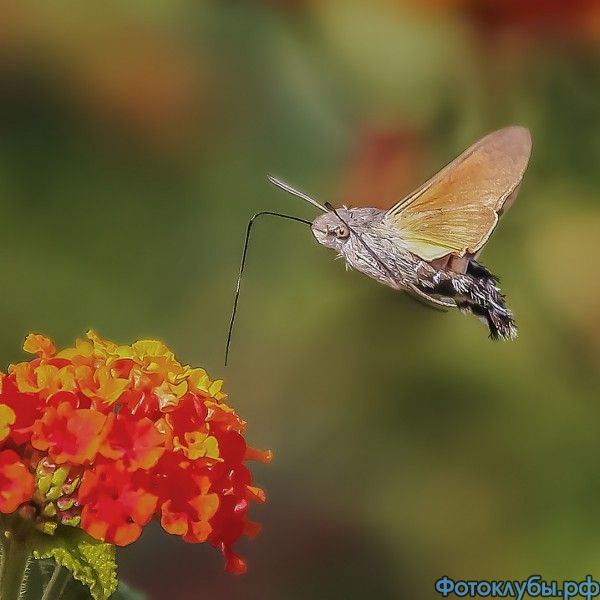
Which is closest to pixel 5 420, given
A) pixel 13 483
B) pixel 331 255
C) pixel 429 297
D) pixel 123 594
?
pixel 13 483

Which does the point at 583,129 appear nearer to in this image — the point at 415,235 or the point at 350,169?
the point at 350,169

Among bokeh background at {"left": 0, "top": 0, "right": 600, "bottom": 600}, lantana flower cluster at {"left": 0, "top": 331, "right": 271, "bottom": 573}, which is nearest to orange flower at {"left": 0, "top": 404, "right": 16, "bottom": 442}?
lantana flower cluster at {"left": 0, "top": 331, "right": 271, "bottom": 573}

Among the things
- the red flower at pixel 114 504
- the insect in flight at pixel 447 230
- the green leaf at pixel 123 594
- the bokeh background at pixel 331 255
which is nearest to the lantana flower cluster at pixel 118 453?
the red flower at pixel 114 504

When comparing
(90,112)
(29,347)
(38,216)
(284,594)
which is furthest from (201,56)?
(29,347)

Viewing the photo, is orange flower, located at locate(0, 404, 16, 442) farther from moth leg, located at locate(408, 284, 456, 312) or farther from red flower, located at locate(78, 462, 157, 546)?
moth leg, located at locate(408, 284, 456, 312)

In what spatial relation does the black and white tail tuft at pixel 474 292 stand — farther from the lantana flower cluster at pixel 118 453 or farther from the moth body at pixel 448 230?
the lantana flower cluster at pixel 118 453

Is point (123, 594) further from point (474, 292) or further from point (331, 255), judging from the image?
point (331, 255)
